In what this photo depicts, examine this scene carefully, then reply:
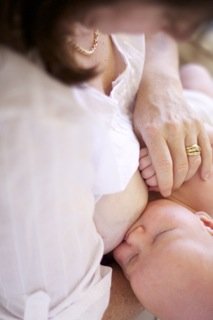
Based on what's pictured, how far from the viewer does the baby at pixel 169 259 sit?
721 mm

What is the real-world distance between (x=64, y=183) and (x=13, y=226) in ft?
0.24

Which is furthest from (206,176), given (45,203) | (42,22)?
(42,22)

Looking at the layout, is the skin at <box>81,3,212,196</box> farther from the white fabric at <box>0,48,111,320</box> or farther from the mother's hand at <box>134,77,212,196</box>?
the white fabric at <box>0,48,111,320</box>

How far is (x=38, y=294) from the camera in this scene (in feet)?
1.99

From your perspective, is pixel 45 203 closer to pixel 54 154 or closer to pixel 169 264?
pixel 54 154

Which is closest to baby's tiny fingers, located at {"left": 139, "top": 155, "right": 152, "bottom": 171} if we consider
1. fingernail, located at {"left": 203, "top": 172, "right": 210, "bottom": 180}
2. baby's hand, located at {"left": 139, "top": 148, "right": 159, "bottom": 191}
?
baby's hand, located at {"left": 139, "top": 148, "right": 159, "bottom": 191}

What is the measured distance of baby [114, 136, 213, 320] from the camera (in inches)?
28.4

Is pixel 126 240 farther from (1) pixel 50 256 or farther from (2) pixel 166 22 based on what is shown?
(2) pixel 166 22

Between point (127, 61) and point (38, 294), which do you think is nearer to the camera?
point (38, 294)

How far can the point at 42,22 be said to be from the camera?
1.30ft

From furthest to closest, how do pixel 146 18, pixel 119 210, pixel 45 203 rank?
1. pixel 119 210
2. pixel 45 203
3. pixel 146 18

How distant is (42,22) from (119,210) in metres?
0.35

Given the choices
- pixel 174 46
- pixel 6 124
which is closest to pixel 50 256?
pixel 6 124

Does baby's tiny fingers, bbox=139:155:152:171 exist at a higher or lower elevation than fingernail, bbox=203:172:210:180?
higher
